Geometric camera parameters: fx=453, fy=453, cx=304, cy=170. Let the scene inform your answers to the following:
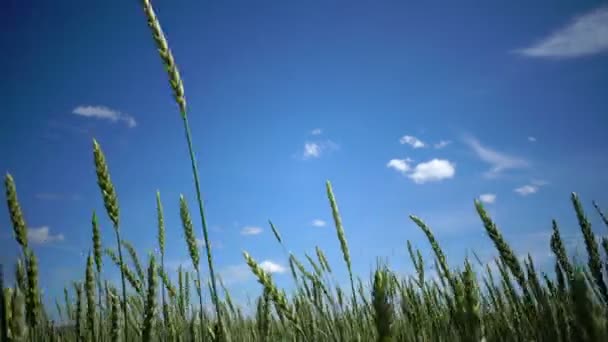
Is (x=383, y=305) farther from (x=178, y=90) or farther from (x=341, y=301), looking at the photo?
(x=341, y=301)

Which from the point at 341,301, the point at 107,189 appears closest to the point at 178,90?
the point at 107,189

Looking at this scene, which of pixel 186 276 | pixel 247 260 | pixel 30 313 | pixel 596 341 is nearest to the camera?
pixel 596 341

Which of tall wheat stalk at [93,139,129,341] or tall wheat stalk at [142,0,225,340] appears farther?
tall wheat stalk at [93,139,129,341]


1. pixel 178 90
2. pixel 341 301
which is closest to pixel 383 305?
pixel 178 90

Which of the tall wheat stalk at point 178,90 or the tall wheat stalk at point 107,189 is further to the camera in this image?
the tall wheat stalk at point 107,189

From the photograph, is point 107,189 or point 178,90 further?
point 107,189

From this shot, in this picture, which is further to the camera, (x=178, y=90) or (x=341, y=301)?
(x=341, y=301)

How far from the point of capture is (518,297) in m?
2.69

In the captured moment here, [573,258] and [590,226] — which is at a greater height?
[590,226]

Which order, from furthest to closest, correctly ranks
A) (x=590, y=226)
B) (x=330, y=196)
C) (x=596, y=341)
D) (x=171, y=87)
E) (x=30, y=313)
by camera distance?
1. (x=330, y=196)
2. (x=590, y=226)
3. (x=30, y=313)
4. (x=171, y=87)
5. (x=596, y=341)

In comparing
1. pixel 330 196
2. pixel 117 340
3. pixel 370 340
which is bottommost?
pixel 370 340

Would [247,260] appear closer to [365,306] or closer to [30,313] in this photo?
[30,313]

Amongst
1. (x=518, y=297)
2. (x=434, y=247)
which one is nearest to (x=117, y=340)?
(x=518, y=297)

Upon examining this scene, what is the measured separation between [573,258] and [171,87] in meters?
3.02
